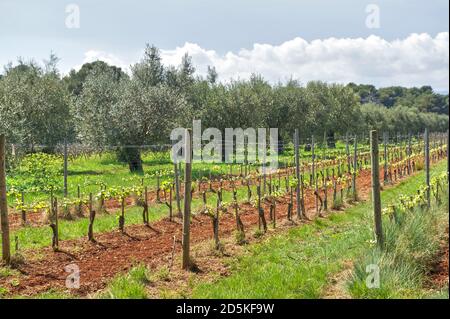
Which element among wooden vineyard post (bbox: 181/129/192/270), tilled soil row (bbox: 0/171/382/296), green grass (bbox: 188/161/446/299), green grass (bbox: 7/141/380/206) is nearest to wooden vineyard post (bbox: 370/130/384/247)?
green grass (bbox: 188/161/446/299)

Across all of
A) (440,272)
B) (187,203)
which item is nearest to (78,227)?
(187,203)

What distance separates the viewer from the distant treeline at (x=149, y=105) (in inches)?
971

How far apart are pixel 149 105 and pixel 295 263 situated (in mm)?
18555

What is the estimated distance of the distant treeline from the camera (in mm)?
24672

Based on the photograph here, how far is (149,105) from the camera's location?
24.7 m

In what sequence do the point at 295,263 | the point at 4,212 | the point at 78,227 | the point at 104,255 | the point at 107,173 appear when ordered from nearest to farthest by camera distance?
the point at 4,212, the point at 295,263, the point at 104,255, the point at 78,227, the point at 107,173

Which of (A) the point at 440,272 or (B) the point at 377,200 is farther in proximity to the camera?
(B) the point at 377,200

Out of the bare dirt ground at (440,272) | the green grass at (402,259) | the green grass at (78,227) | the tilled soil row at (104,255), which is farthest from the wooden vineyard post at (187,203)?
the bare dirt ground at (440,272)

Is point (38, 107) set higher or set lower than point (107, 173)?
higher

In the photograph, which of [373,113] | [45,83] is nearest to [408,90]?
[373,113]

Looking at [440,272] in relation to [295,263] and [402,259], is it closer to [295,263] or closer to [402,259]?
[402,259]

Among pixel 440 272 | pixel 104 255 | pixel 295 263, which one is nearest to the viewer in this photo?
pixel 440 272

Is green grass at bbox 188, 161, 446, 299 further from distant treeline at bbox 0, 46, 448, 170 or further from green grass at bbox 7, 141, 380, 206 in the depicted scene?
distant treeline at bbox 0, 46, 448, 170

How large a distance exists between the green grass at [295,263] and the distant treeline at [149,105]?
619 inches
